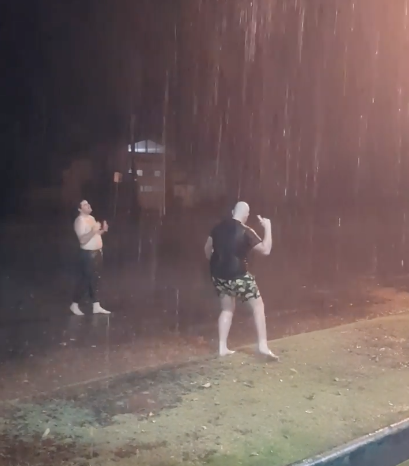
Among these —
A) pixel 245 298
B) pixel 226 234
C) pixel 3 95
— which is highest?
pixel 3 95

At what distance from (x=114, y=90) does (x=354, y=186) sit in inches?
748

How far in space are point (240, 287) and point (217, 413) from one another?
5.86 ft

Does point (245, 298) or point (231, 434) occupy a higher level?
point (245, 298)

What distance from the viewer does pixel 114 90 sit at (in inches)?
1125

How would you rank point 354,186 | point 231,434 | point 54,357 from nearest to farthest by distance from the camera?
point 231,434 → point 54,357 → point 354,186

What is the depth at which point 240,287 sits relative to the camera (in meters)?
6.82

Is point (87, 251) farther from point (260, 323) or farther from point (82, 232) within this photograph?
point (260, 323)

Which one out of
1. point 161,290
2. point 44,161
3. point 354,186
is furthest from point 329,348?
point 354,186

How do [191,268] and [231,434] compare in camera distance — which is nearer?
[231,434]

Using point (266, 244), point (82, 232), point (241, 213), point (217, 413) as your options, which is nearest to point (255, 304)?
point (266, 244)

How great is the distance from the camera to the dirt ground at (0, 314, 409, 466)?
15.0 feet

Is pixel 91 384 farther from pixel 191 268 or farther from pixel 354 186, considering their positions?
pixel 354 186

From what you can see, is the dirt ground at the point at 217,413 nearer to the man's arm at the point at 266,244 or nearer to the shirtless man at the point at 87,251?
the man's arm at the point at 266,244

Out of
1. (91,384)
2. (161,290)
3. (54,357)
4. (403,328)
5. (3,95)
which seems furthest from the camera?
(3,95)
